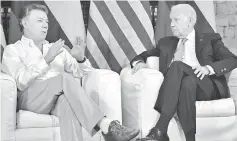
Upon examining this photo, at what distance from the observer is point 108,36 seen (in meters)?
3.85

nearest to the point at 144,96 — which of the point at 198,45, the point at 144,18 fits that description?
the point at 198,45

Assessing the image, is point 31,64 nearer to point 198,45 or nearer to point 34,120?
point 34,120

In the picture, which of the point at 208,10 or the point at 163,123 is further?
the point at 208,10

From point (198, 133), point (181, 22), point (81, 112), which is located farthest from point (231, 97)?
point (81, 112)

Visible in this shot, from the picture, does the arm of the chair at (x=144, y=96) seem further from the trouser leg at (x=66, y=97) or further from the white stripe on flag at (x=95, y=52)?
the white stripe on flag at (x=95, y=52)

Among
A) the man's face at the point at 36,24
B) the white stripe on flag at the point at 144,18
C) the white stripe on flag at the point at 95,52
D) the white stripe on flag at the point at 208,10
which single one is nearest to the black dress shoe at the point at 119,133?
the man's face at the point at 36,24

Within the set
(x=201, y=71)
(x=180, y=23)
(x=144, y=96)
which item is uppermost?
(x=180, y=23)

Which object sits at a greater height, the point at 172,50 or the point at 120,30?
the point at 120,30

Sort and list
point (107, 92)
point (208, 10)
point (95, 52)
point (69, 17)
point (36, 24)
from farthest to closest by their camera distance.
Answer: point (208, 10) → point (95, 52) → point (69, 17) → point (36, 24) → point (107, 92)

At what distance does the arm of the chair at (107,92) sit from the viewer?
270 cm

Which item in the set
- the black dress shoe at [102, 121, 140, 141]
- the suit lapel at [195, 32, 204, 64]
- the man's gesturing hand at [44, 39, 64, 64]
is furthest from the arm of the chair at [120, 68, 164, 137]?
the man's gesturing hand at [44, 39, 64, 64]

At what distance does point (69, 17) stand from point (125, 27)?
541 millimetres

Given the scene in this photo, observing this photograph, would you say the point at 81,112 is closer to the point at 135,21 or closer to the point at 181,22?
the point at 181,22

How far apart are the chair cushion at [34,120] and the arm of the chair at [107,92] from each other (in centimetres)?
34
